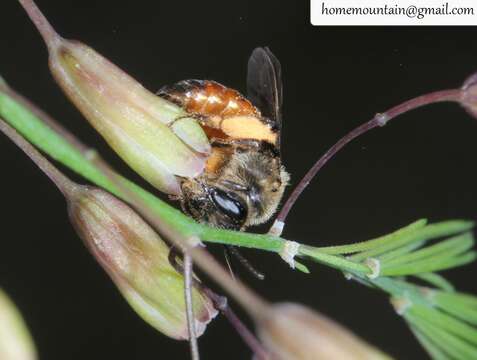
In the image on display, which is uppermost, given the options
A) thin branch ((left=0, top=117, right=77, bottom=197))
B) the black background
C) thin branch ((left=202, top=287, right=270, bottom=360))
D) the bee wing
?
the black background

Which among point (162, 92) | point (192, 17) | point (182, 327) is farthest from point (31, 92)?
point (182, 327)

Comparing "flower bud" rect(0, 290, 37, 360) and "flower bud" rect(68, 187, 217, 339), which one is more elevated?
"flower bud" rect(68, 187, 217, 339)

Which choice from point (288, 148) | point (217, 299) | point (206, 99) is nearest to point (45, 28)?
point (206, 99)

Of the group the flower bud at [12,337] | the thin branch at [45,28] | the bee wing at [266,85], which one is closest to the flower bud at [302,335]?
the flower bud at [12,337]

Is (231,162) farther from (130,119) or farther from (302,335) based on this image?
(302,335)

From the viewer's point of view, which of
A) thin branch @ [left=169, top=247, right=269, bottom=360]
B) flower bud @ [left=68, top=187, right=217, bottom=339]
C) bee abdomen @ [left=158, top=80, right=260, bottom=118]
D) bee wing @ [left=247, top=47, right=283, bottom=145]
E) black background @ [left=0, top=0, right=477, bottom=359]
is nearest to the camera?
thin branch @ [left=169, top=247, right=269, bottom=360]

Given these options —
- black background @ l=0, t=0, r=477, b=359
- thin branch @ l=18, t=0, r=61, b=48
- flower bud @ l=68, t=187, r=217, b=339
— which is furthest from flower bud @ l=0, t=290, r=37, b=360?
black background @ l=0, t=0, r=477, b=359

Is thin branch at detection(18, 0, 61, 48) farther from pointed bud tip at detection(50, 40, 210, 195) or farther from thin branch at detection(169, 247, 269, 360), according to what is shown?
thin branch at detection(169, 247, 269, 360)

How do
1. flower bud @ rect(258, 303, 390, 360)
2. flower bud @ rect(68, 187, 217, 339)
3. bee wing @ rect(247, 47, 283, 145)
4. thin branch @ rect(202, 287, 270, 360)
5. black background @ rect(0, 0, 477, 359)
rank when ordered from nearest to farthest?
flower bud @ rect(258, 303, 390, 360) < thin branch @ rect(202, 287, 270, 360) < flower bud @ rect(68, 187, 217, 339) < bee wing @ rect(247, 47, 283, 145) < black background @ rect(0, 0, 477, 359)
